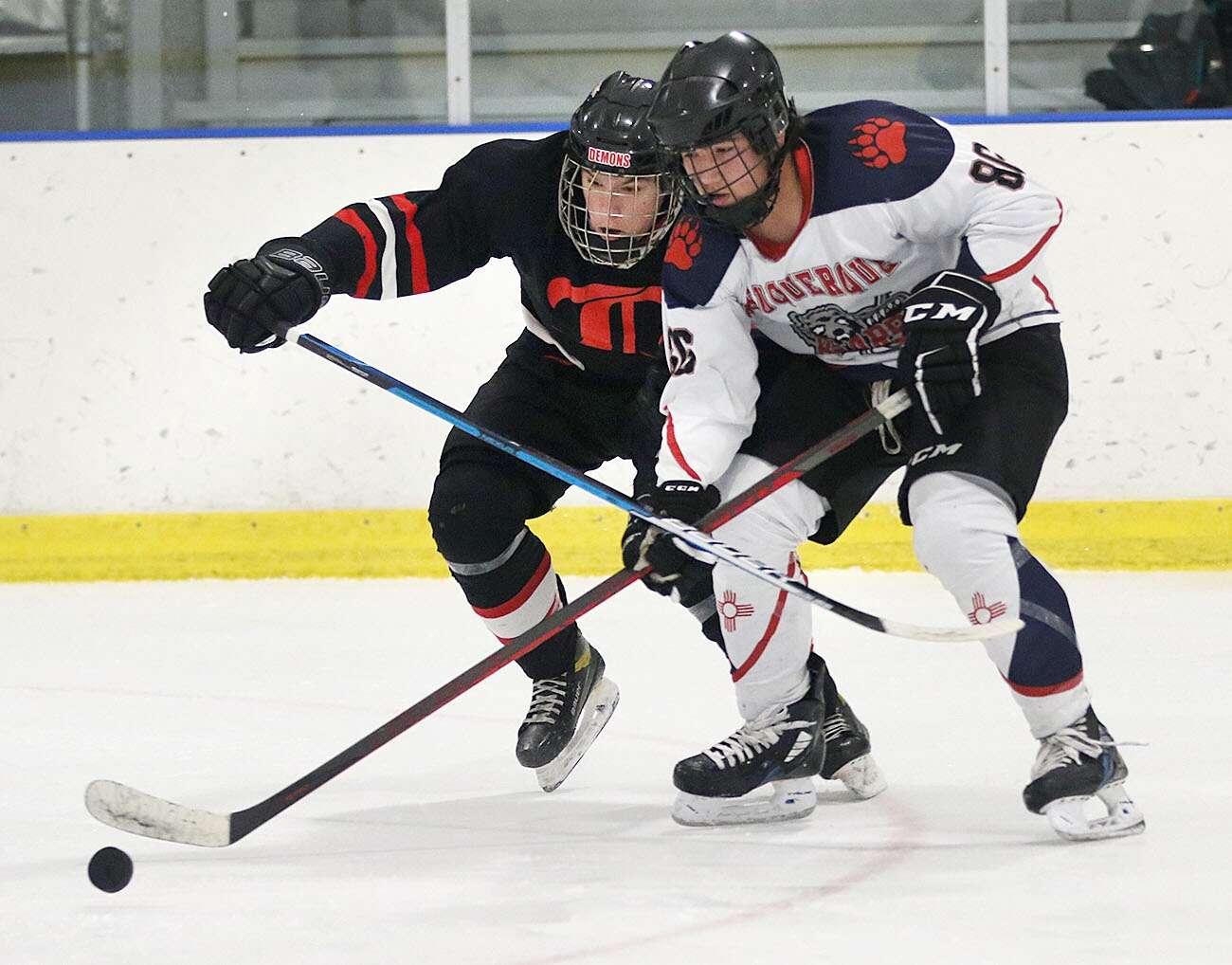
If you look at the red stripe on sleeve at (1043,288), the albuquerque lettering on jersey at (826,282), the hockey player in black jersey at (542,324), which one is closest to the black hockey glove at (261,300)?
the hockey player in black jersey at (542,324)

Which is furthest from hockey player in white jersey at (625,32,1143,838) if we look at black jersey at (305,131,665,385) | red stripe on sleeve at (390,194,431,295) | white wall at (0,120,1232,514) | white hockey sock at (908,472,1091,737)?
white wall at (0,120,1232,514)

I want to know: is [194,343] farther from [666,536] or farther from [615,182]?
[666,536]

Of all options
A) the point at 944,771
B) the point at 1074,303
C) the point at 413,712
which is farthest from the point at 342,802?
the point at 1074,303

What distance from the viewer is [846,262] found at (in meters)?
2.10

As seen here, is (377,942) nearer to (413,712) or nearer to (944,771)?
(413,712)

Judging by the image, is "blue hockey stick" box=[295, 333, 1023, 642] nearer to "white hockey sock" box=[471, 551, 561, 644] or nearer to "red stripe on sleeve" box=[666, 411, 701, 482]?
"red stripe on sleeve" box=[666, 411, 701, 482]

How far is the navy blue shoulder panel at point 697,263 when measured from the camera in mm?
2145

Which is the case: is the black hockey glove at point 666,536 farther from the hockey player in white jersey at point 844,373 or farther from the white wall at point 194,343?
the white wall at point 194,343

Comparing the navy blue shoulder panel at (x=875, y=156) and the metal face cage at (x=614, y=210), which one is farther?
the metal face cage at (x=614, y=210)

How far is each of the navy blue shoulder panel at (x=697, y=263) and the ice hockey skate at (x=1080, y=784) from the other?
2.18 ft

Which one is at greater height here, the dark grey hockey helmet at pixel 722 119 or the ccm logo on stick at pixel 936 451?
the dark grey hockey helmet at pixel 722 119

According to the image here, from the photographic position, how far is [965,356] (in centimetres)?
197

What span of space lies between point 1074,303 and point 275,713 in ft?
7.63

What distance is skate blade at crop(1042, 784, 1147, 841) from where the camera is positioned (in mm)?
1954
